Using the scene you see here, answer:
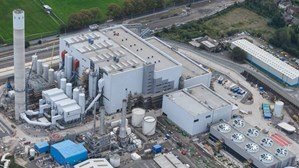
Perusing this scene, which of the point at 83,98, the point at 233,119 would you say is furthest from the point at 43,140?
the point at 233,119

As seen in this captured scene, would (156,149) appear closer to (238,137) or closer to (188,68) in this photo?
(238,137)

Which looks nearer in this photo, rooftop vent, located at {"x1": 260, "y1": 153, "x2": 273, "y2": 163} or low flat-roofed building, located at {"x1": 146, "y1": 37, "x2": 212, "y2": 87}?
rooftop vent, located at {"x1": 260, "y1": 153, "x2": 273, "y2": 163}

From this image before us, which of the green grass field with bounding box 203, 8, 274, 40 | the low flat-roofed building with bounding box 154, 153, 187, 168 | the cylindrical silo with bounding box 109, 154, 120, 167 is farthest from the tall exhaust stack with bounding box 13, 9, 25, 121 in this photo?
the green grass field with bounding box 203, 8, 274, 40

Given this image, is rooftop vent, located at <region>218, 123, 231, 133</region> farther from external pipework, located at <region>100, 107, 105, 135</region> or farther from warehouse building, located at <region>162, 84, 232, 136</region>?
external pipework, located at <region>100, 107, 105, 135</region>

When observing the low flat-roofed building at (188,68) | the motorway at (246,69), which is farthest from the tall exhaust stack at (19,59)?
the motorway at (246,69)

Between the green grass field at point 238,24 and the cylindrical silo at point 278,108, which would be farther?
the green grass field at point 238,24

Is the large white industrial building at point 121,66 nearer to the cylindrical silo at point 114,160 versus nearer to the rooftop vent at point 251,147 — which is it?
the cylindrical silo at point 114,160
